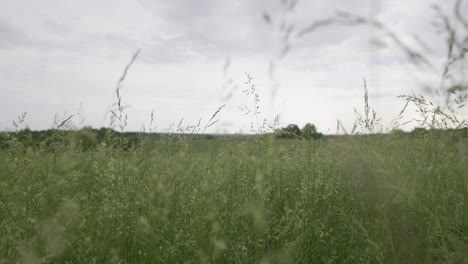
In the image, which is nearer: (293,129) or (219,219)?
(219,219)

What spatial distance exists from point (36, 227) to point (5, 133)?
1.16m

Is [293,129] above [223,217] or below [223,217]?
above

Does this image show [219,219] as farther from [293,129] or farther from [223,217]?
[293,129]

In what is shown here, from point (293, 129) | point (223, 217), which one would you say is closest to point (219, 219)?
point (223, 217)

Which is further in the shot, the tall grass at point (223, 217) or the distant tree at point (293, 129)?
the distant tree at point (293, 129)

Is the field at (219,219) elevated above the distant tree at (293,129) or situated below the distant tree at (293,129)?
below

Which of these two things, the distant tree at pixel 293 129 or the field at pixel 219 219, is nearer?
the field at pixel 219 219

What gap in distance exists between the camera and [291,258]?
66.4 inches

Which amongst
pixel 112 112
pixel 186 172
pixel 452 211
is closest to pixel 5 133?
pixel 112 112

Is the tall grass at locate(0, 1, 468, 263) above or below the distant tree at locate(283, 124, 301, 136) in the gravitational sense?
below

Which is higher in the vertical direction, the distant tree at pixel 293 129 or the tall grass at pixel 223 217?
the distant tree at pixel 293 129

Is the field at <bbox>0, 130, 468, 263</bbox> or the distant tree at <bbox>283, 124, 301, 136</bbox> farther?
the distant tree at <bbox>283, 124, 301, 136</bbox>

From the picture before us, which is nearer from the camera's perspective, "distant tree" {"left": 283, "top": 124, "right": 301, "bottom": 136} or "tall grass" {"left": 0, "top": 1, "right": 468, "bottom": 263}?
"tall grass" {"left": 0, "top": 1, "right": 468, "bottom": 263}

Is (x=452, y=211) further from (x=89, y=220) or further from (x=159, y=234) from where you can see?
(x=89, y=220)
